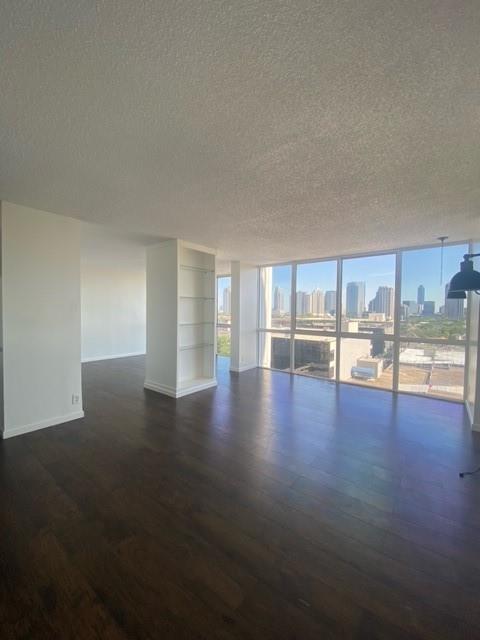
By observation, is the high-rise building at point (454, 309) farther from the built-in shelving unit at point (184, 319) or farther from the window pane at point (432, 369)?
the built-in shelving unit at point (184, 319)

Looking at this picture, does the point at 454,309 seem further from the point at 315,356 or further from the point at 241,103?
the point at 241,103

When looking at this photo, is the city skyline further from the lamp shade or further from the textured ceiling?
the textured ceiling

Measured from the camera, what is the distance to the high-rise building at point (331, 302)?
224 inches

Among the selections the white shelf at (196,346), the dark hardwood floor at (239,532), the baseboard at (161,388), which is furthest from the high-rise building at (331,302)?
the baseboard at (161,388)

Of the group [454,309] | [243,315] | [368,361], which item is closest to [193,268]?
[243,315]

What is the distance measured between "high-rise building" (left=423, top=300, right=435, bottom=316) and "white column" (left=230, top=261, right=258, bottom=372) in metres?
3.62

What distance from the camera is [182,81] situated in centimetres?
132

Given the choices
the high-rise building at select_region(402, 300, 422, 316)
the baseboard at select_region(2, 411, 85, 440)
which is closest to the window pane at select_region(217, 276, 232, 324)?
Result: the high-rise building at select_region(402, 300, 422, 316)

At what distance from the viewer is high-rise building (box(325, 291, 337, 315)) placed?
570cm

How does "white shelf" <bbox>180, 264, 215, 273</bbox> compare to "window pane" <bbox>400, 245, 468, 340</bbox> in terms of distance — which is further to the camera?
"white shelf" <bbox>180, 264, 215, 273</bbox>

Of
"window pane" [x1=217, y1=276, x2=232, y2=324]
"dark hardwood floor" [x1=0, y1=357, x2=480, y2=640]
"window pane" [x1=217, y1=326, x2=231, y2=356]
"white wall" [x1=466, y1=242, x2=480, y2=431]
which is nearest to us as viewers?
"dark hardwood floor" [x1=0, y1=357, x2=480, y2=640]

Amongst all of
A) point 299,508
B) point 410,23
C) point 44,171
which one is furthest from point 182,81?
point 299,508

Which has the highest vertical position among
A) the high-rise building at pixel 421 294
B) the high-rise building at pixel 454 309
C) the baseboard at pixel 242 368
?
the high-rise building at pixel 421 294

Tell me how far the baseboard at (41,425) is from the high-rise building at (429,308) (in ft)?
18.3
